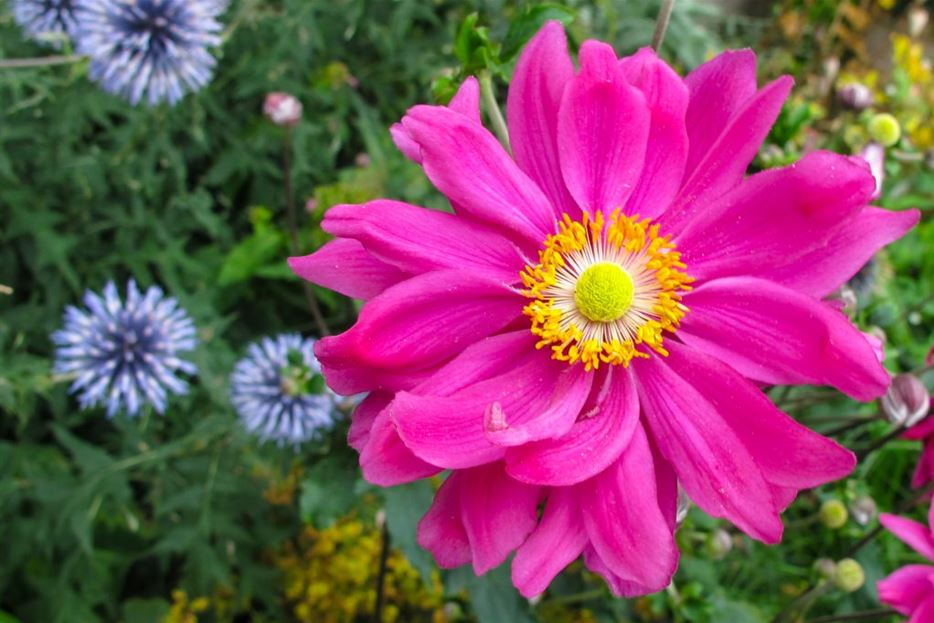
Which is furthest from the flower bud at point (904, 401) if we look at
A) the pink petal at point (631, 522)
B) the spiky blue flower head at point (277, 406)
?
the spiky blue flower head at point (277, 406)

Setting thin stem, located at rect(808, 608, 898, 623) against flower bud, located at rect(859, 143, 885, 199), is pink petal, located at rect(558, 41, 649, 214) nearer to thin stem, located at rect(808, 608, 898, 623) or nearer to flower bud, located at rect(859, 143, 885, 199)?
flower bud, located at rect(859, 143, 885, 199)

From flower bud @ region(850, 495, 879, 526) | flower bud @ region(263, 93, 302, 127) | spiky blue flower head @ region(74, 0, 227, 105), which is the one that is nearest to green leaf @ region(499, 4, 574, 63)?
flower bud @ region(263, 93, 302, 127)

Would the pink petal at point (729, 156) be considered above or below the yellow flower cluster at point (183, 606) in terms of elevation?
above

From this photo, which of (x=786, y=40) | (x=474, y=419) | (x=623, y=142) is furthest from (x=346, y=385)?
(x=786, y=40)

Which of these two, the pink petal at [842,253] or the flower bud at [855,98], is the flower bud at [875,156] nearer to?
the flower bud at [855,98]

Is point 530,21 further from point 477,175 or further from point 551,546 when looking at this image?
point 551,546
